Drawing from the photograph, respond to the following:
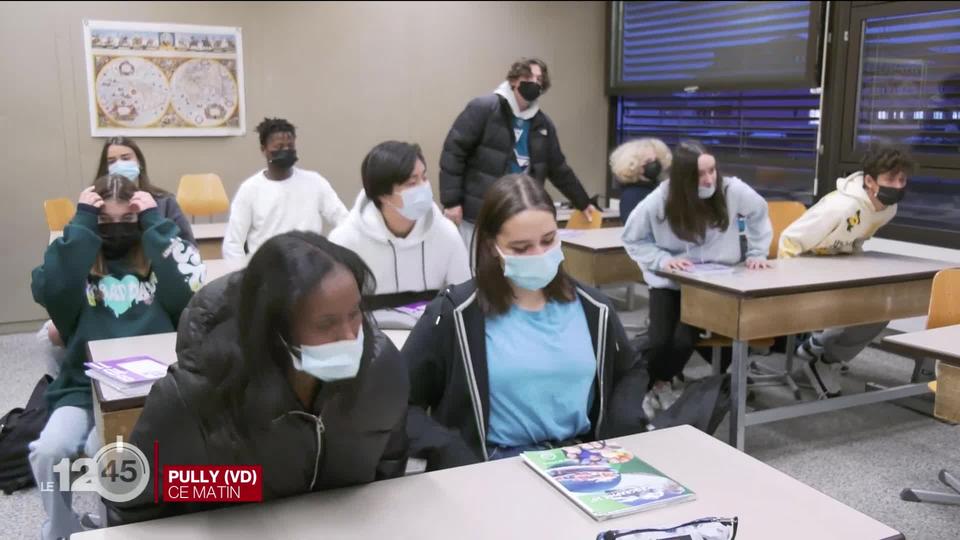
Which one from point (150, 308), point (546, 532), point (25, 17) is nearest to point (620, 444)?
point (546, 532)

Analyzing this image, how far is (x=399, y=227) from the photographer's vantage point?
2.64m

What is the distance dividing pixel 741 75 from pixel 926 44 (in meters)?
1.32

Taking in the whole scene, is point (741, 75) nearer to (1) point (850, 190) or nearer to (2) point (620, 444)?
(1) point (850, 190)

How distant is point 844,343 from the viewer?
12.9ft

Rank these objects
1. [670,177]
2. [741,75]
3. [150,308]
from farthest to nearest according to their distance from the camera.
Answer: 1. [741,75]
2. [670,177]
3. [150,308]

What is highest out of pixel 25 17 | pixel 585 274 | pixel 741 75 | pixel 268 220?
pixel 25 17

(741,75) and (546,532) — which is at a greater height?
(741,75)

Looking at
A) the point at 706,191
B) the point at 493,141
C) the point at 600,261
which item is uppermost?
the point at 493,141

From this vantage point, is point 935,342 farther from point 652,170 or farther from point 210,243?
point 210,243

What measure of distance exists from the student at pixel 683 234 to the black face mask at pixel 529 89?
1.09 m

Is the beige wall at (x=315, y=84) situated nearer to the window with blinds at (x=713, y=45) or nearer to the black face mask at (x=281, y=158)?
the window with blinds at (x=713, y=45)

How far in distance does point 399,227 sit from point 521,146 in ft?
6.84

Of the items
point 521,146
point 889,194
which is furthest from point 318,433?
point 521,146

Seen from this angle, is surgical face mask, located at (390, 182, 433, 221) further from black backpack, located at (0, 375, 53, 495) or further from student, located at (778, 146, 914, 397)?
student, located at (778, 146, 914, 397)
